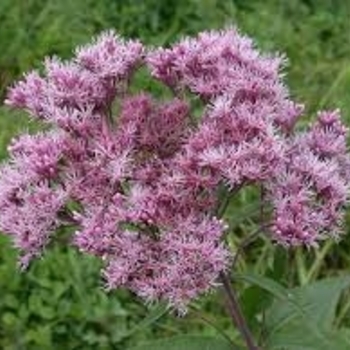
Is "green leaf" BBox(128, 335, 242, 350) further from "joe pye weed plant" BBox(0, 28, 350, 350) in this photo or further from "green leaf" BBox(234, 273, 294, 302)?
"green leaf" BBox(234, 273, 294, 302)

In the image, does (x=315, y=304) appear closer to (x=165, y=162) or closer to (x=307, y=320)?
(x=307, y=320)

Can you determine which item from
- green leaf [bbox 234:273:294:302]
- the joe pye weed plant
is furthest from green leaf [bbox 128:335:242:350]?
green leaf [bbox 234:273:294:302]

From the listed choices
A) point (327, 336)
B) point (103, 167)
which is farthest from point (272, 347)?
point (103, 167)

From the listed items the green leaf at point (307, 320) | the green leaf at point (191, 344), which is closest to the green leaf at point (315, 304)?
the green leaf at point (307, 320)

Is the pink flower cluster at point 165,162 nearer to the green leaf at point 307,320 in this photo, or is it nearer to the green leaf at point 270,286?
the green leaf at point 270,286

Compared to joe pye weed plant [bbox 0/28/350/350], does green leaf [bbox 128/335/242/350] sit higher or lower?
lower

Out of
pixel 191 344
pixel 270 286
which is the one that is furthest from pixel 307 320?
pixel 191 344

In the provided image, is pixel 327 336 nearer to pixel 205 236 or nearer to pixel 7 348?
pixel 205 236
